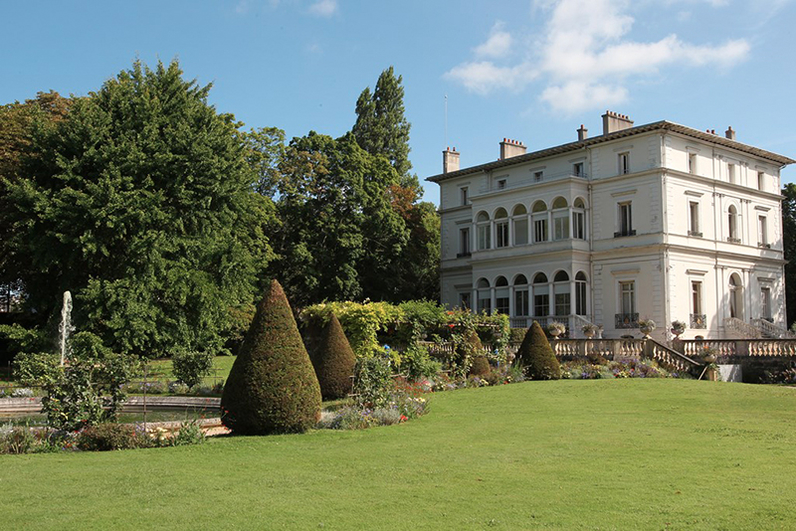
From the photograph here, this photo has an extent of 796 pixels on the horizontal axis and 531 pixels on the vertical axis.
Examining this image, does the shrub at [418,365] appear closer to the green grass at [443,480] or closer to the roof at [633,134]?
the green grass at [443,480]

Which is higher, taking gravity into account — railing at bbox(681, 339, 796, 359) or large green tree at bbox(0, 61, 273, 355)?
large green tree at bbox(0, 61, 273, 355)

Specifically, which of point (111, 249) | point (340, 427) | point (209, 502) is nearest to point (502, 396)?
point (340, 427)

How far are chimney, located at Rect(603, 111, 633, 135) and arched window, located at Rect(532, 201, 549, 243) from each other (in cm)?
566

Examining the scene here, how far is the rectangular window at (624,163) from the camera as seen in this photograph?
A: 147 feet

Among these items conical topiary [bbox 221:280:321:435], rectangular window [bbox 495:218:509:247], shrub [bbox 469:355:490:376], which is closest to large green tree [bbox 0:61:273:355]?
shrub [bbox 469:355:490:376]

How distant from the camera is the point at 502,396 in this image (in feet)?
73.6

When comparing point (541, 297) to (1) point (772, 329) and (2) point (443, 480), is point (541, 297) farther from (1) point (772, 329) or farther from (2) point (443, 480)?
(2) point (443, 480)

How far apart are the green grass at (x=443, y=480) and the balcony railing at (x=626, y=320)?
89.0ft

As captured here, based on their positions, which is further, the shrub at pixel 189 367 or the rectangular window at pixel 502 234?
the rectangular window at pixel 502 234

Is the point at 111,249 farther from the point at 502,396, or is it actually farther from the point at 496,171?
the point at 496,171

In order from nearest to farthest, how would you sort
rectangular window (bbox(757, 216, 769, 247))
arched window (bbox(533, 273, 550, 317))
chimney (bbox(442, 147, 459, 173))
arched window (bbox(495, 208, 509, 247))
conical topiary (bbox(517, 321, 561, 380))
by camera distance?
1. conical topiary (bbox(517, 321, 561, 380))
2. arched window (bbox(533, 273, 550, 317))
3. rectangular window (bbox(757, 216, 769, 247))
4. arched window (bbox(495, 208, 509, 247))
5. chimney (bbox(442, 147, 459, 173))

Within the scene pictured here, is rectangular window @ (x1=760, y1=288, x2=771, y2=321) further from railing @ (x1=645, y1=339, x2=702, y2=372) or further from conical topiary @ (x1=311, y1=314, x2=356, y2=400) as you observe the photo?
conical topiary @ (x1=311, y1=314, x2=356, y2=400)

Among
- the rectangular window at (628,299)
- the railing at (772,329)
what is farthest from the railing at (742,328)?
the rectangular window at (628,299)

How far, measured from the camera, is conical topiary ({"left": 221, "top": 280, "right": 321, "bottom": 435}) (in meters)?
14.3
